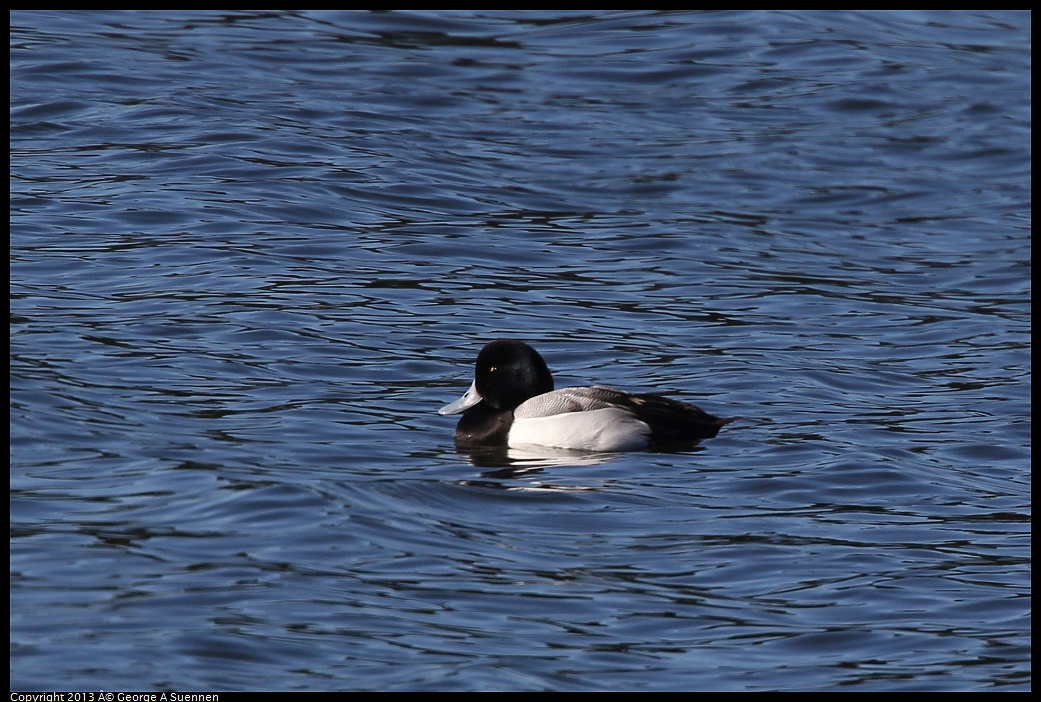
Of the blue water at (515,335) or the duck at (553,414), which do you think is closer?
the blue water at (515,335)

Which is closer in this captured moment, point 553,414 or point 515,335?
point 553,414

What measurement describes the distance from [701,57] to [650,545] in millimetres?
13060

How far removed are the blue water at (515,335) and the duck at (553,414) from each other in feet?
0.49

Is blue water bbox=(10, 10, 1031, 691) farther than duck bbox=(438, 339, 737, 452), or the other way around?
duck bbox=(438, 339, 737, 452)

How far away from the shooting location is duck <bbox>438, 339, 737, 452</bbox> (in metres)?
8.65

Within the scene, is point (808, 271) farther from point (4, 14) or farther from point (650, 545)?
point (4, 14)

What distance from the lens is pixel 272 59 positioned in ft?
58.4

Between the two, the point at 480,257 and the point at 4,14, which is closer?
the point at 480,257

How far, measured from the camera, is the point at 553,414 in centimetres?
884

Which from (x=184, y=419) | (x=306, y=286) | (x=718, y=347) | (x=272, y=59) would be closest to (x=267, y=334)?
(x=306, y=286)

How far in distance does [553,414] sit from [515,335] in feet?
6.40

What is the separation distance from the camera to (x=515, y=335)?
1073cm

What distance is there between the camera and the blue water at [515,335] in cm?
573

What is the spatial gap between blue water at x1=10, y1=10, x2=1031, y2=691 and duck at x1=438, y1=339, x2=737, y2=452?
0.49 feet
